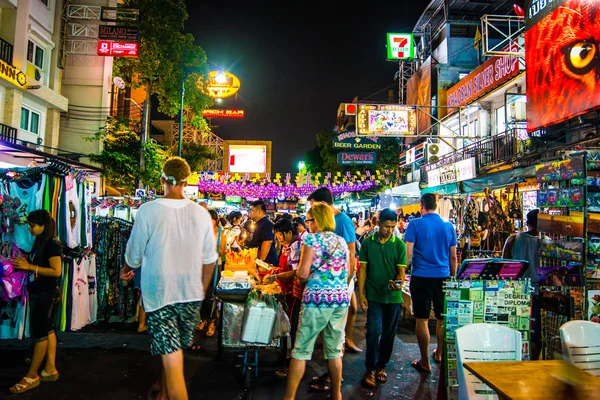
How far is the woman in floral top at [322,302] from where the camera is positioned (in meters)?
3.46

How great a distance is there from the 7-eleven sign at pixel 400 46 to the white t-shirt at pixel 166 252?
70.3ft

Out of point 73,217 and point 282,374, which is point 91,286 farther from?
point 282,374

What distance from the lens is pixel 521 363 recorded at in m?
2.64

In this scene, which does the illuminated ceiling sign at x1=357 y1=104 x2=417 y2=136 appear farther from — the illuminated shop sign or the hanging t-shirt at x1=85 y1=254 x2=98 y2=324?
the hanging t-shirt at x1=85 y1=254 x2=98 y2=324

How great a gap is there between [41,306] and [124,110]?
77.1 ft

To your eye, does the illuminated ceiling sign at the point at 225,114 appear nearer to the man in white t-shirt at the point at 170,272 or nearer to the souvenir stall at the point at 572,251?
the souvenir stall at the point at 572,251

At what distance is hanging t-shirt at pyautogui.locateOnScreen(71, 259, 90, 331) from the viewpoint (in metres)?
5.09

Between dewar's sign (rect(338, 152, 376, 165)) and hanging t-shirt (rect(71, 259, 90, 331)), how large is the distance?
73.1ft

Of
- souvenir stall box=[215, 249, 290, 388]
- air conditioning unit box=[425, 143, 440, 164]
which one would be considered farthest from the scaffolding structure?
souvenir stall box=[215, 249, 290, 388]

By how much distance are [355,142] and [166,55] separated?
42.2 ft

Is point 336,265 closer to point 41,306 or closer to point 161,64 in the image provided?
point 41,306

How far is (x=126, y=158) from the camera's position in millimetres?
17562

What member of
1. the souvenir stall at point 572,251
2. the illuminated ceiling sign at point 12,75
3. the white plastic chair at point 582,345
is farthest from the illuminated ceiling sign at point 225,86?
the white plastic chair at point 582,345

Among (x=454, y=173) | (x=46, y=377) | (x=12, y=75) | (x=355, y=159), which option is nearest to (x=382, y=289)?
(x=46, y=377)
